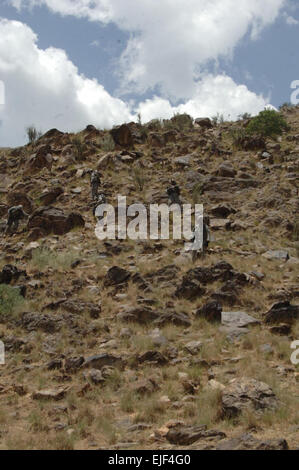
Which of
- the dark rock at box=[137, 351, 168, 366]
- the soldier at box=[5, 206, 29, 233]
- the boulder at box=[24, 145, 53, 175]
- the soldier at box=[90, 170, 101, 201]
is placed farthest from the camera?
the boulder at box=[24, 145, 53, 175]

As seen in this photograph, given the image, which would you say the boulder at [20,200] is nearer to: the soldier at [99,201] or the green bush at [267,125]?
the soldier at [99,201]

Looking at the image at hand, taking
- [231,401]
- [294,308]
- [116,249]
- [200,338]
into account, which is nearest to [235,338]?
[200,338]

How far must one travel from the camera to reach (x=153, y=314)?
29.8 ft

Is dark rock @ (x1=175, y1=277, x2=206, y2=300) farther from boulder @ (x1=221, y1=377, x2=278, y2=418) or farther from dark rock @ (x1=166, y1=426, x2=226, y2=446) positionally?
dark rock @ (x1=166, y1=426, x2=226, y2=446)

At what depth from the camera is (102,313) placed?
9.64m

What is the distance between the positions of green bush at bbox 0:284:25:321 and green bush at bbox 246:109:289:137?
17583 millimetres

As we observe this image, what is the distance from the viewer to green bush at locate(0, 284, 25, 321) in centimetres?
953

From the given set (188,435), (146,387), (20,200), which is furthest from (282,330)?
(20,200)

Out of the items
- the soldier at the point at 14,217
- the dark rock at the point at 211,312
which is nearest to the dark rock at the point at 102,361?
the dark rock at the point at 211,312

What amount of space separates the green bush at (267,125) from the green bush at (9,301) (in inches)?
692

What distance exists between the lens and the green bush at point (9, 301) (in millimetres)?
9530

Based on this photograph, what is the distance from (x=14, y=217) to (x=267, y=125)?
1491 cm

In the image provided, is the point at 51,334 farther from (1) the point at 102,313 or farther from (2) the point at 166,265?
(2) the point at 166,265

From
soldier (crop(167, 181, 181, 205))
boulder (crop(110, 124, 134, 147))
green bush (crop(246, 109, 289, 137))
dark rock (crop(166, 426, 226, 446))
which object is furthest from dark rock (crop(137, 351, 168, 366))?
green bush (crop(246, 109, 289, 137))
